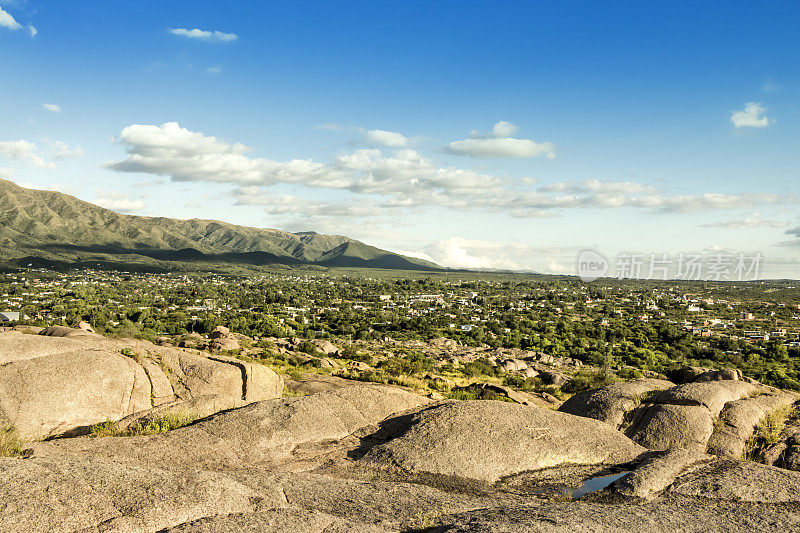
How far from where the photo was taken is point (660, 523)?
692cm

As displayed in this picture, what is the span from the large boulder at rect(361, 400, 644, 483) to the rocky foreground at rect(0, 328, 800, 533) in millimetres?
41

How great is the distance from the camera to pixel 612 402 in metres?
14.4

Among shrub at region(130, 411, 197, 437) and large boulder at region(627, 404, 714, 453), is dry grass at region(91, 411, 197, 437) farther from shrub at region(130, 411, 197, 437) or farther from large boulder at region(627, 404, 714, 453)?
large boulder at region(627, 404, 714, 453)

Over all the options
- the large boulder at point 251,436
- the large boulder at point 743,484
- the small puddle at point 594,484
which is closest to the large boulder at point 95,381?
the large boulder at point 251,436

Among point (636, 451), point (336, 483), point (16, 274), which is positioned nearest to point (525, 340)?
point (636, 451)

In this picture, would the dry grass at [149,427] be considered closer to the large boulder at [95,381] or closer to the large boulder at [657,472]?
the large boulder at [95,381]

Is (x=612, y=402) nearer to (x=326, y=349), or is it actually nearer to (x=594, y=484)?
(x=594, y=484)

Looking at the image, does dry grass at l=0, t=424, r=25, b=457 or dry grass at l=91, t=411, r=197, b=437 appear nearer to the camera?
dry grass at l=0, t=424, r=25, b=457

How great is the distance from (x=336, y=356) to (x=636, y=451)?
32533 mm

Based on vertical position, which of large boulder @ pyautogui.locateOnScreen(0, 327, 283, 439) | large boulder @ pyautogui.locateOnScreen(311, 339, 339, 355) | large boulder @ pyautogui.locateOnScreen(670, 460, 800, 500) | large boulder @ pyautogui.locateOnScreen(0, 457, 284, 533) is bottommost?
large boulder @ pyautogui.locateOnScreen(311, 339, 339, 355)

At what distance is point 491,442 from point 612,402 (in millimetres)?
5891

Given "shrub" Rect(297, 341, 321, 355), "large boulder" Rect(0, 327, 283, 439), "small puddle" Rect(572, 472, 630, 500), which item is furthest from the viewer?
"shrub" Rect(297, 341, 321, 355)

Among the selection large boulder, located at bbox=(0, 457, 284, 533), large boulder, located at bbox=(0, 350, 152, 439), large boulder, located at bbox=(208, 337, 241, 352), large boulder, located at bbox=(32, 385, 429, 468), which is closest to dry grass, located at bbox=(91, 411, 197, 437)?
large boulder, located at bbox=(32, 385, 429, 468)

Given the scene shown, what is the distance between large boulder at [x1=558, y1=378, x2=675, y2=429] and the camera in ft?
45.3
